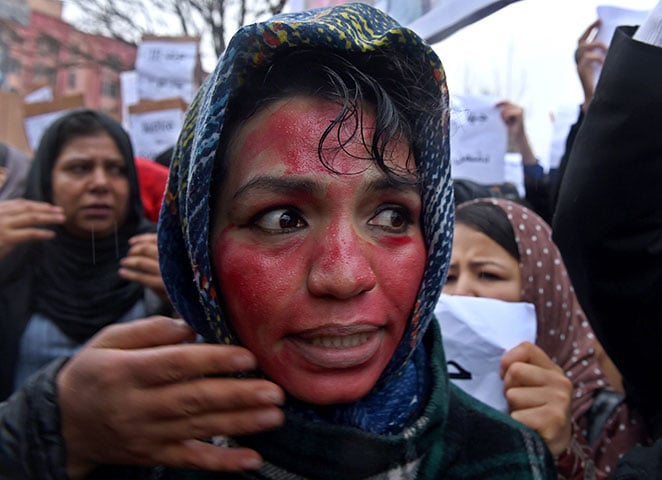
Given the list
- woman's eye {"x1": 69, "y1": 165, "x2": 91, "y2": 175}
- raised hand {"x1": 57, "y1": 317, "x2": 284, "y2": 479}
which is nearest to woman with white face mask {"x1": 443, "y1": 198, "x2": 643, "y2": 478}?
raised hand {"x1": 57, "y1": 317, "x2": 284, "y2": 479}

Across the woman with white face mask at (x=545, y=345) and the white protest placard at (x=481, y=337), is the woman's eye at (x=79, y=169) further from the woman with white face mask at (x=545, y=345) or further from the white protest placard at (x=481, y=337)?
the white protest placard at (x=481, y=337)

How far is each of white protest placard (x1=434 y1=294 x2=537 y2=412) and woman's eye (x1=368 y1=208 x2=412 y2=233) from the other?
657mm

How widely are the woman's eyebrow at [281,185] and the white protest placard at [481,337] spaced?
863 mm

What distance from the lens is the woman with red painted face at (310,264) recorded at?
97 cm

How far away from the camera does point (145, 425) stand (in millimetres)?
902

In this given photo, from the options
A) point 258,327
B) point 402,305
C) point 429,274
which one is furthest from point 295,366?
point 429,274

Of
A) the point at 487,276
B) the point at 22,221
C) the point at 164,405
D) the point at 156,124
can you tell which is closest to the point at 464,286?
the point at 487,276

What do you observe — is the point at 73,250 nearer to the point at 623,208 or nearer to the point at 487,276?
the point at 487,276

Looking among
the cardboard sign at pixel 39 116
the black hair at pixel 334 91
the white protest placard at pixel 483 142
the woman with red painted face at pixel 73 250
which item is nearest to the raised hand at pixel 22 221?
the woman with red painted face at pixel 73 250

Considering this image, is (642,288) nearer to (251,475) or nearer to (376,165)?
(376,165)

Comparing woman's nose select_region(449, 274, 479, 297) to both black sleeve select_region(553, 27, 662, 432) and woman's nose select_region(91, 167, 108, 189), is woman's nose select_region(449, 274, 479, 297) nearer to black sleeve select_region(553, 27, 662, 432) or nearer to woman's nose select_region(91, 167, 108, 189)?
black sleeve select_region(553, 27, 662, 432)

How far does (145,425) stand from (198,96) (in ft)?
2.34

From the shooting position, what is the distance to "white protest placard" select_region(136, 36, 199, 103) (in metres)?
5.46

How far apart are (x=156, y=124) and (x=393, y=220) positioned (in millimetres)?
4285
